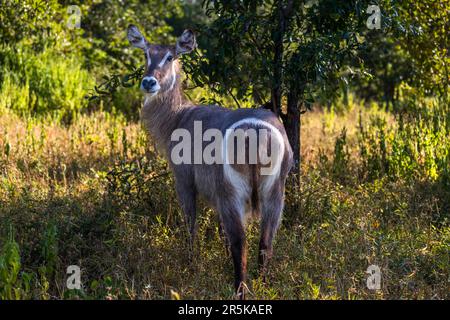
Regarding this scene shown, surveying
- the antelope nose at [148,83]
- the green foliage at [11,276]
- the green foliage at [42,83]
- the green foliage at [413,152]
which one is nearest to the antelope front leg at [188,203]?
the antelope nose at [148,83]

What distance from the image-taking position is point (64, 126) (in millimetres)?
8508

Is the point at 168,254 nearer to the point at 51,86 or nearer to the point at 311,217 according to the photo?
the point at 311,217

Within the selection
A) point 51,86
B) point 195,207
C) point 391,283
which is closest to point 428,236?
point 391,283

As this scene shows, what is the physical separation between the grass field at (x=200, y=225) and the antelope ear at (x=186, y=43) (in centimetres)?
111

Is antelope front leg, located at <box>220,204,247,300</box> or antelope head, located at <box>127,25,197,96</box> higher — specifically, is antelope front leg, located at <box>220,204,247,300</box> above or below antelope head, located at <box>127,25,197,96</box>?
below

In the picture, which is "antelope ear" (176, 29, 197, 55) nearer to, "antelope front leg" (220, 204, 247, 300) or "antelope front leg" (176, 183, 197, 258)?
"antelope front leg" (176, 183, 197, 258)

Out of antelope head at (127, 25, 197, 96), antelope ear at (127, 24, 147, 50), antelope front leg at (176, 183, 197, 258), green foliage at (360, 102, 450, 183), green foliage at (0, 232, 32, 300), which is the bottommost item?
green foliage at (0, 232, 32, 300)

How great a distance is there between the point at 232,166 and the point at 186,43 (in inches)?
61.9

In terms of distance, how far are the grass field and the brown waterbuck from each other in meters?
0.29

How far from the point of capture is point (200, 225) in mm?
5598

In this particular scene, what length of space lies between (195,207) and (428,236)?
1749 millimetres

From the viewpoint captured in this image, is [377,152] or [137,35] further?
[377,152]

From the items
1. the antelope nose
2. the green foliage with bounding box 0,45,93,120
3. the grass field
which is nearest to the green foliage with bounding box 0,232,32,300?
the grass field

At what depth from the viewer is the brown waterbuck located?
443 cm
